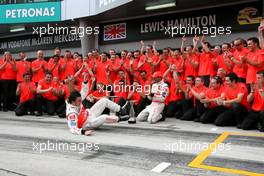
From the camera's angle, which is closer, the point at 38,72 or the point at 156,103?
the point at 156,103

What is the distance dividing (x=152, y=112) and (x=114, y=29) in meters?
7.77

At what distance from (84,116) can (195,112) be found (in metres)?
3.21

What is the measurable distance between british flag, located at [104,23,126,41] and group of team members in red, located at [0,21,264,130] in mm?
4390

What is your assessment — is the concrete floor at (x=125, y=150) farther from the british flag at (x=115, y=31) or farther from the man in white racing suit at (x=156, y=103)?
the british flag at (x=115, y=31)

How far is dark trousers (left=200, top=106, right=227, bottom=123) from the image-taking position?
7.67m

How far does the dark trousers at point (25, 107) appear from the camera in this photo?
9.79 meters

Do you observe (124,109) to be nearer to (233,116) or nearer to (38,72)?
(233,116)

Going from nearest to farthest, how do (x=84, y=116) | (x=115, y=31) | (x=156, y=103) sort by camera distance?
(x=84, y=116) < (x=156, y=103) < (x=115, y=31)

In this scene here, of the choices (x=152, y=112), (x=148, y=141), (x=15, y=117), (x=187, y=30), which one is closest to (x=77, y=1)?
(x=187, y=30)

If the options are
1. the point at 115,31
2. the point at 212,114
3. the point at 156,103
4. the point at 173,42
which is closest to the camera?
the point at 212,114

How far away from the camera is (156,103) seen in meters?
8.26

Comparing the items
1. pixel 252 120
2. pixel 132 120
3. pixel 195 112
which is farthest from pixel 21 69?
pixel 252 120

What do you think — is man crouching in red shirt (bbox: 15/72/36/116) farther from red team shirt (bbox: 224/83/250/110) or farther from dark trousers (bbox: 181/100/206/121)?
red team shirt (bbox: 224/83/250/110)

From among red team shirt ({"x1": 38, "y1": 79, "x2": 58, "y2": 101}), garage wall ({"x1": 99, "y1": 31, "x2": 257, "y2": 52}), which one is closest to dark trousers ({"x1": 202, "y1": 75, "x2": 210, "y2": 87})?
garage wall ({"x1": 99, "y1": 31, "x2": 257, "y2": 52})
